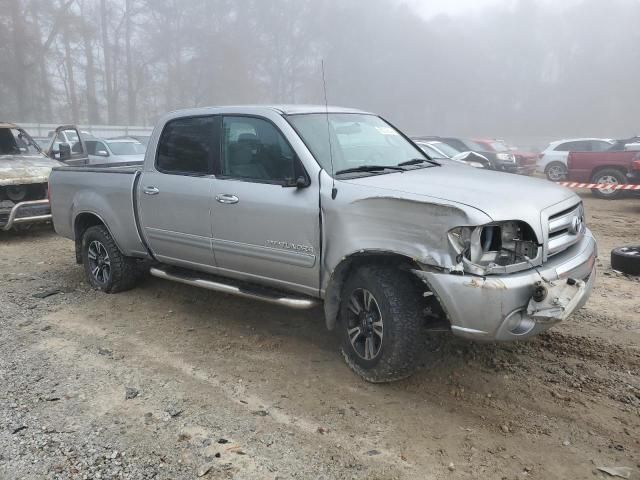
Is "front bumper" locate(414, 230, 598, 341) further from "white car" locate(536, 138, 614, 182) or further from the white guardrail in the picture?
the white guardrail

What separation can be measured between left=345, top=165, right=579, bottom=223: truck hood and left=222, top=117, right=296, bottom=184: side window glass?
0.59 m

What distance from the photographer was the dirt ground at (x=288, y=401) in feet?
9.58

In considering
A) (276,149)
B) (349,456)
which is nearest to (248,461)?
(349,456)

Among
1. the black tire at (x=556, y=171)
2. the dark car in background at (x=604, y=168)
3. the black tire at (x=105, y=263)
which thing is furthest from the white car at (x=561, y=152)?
the black tire at (x=105, y=263)

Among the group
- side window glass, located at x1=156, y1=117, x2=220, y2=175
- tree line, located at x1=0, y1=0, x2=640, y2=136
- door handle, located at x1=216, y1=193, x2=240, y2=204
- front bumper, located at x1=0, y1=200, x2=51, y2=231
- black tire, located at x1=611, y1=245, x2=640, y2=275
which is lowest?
black tire, located at x1=611, y1=245, x2=640, y2=275

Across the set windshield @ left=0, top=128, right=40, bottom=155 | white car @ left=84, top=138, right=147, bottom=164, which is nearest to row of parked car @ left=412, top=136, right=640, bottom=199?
windshield @ left=0, top=128, right=40, bottom=155

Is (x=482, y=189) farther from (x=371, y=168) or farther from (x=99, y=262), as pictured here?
(x=99, y=262)

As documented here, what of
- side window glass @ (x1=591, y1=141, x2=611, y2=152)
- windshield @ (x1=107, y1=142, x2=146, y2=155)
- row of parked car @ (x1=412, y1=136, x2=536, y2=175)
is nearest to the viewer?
windshield @ (x1=107, y1=142, x2=146, y2=155)

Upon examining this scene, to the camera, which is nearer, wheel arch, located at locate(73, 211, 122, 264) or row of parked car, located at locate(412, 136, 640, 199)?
wheel arch, located at locate(73, 211, 122, 264)

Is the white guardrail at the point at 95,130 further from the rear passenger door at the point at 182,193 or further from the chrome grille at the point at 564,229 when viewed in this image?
the chrome grille at the point at 564,229

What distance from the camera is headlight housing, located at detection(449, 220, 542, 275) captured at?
3.12 m

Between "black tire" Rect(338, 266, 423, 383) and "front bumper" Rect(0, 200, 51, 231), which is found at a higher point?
"front bumper" Rect(0, 200, 51, 231)

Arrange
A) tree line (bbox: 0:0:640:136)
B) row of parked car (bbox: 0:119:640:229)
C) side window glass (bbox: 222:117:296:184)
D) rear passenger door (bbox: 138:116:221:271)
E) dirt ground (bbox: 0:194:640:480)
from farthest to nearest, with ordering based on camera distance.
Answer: tree line (bbox: 0:0:640:136) → row of parked car (bbox: 0:119:640:229) → rear passenger door (bbox: 138:116:221:271) → side window glass (bbox: 222:117:296:184) → dirt ground (bbox: 0:194:640:480)

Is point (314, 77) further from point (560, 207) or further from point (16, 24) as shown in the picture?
point (560, 207)
